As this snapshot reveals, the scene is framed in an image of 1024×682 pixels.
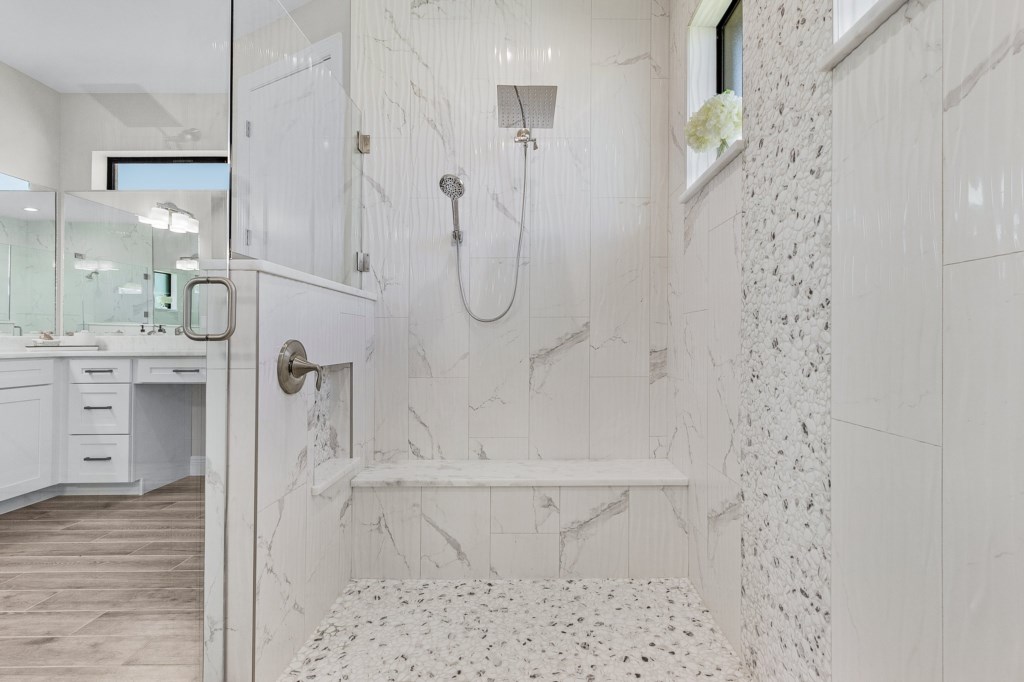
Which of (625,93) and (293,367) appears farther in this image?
(625,93)

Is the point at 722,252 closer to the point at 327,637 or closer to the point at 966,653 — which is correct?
the point at 966,653

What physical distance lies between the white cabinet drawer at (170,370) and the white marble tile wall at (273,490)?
0.08 meters

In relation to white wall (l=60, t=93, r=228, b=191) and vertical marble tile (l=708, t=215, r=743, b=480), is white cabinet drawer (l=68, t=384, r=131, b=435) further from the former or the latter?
vertical marble tile (l=708, t=215, r=743, b=480)

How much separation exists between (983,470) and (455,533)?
5.72ft

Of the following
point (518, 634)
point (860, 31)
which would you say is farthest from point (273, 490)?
point (860, 31)

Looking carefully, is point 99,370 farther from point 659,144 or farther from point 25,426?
point 659,144

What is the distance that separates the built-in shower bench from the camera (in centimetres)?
207

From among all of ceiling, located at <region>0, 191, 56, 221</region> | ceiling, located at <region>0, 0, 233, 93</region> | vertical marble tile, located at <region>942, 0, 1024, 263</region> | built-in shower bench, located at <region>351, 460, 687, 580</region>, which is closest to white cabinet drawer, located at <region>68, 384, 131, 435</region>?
ceiling, located at <region>0, 191, 56, 221</region>

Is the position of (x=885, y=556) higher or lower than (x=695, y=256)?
lower

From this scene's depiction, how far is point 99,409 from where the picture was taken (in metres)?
1.11

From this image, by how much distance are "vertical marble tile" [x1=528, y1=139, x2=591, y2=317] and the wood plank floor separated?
1.62 meters

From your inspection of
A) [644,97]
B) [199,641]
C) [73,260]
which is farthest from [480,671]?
[644,97]

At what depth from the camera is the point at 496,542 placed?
208cm

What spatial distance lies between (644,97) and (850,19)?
4.81 ft
